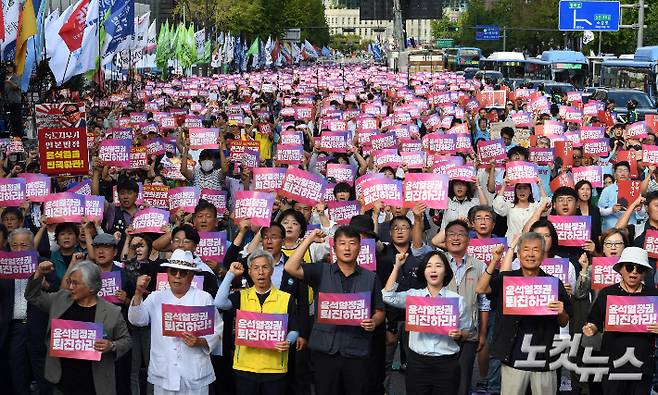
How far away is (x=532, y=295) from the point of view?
7797 mm

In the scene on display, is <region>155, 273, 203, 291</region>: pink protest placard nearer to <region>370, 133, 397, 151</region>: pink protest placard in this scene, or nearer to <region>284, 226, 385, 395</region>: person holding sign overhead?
<region>284, 226, 385, 395</region>: person holding sign overhead

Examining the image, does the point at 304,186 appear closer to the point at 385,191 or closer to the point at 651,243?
the point at 385,191

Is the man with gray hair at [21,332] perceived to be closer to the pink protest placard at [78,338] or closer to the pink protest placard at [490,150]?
the pink protest placard at [78,338]

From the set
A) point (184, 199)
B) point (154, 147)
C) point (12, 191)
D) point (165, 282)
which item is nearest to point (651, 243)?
point (165, 282)

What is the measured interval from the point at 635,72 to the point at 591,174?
3125 cm

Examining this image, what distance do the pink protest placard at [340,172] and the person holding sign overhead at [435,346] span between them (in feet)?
21.3

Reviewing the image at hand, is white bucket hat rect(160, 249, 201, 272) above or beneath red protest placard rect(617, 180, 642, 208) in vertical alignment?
above

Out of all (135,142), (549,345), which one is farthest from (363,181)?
(135,142)

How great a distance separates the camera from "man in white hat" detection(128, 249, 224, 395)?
7.70 m

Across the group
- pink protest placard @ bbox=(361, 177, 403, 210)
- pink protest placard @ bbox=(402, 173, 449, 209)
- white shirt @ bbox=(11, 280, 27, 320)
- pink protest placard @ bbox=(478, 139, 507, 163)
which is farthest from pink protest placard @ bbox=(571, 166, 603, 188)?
white shirt @ bbox=(11, 280, 27, 320)

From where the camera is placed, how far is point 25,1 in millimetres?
21406

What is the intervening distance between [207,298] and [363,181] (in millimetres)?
3510

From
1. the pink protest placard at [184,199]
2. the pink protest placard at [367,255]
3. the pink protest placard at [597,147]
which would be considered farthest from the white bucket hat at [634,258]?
the pink protest placard at [597,147]

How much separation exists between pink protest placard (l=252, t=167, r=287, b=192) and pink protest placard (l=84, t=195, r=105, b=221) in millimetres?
2104
